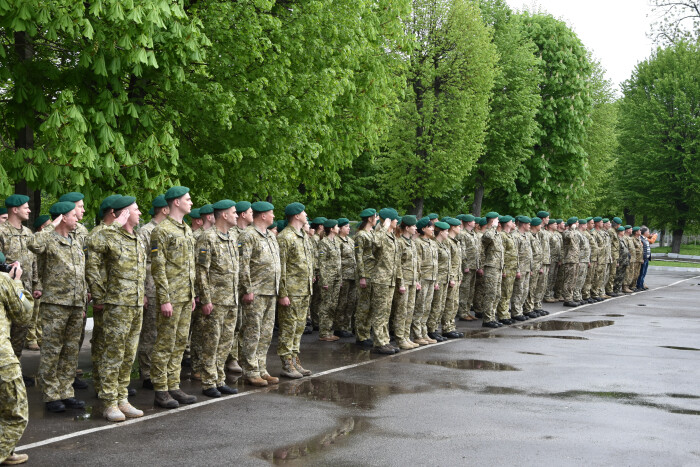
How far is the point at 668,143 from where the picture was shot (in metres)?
47.8

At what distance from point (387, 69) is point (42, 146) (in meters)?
11.3

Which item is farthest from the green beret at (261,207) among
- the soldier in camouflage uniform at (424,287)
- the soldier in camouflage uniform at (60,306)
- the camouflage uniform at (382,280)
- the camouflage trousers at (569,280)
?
the camouflage trousers at (569,280)

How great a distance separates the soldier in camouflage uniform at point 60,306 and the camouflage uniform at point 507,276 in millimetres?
9970

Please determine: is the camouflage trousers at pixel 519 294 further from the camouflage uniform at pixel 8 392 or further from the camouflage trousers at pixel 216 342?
the camouflage uniform at pixel 8 392

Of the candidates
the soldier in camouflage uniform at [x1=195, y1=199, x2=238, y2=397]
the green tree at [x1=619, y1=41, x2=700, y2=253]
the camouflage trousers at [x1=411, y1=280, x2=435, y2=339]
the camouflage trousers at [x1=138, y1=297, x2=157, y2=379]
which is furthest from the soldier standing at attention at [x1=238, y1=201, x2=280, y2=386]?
the green tree at [x1=619, y1=41, x2=700, y2=253]

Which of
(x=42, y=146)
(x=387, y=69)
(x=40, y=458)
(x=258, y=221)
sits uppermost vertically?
(x=387, y=69)

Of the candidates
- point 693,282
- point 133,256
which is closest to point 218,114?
point 133,256

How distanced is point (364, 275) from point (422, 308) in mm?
1251

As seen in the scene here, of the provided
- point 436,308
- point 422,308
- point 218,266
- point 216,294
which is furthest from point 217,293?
point 436,308

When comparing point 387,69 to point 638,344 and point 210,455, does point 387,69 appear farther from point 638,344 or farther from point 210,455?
point 210,455

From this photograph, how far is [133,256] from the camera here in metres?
7.69

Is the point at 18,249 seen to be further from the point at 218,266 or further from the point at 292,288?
the point at 292,288

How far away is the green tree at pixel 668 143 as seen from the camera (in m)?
47.1

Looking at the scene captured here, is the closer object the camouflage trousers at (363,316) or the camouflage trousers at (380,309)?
the camouflage trousers at (380,309)
